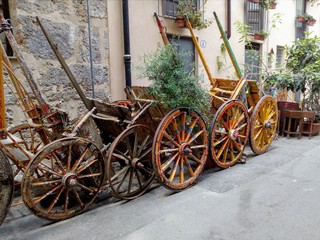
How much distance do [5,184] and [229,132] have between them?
2.87 meters

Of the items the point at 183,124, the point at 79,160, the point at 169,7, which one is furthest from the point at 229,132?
the point at 169,7

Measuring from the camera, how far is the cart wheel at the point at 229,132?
4.05 m

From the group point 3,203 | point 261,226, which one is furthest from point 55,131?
point 261,226

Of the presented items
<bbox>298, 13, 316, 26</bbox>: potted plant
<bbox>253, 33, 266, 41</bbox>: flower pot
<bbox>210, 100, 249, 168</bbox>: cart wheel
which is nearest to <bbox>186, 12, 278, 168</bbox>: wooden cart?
<bbox>210, 100, 249, 168</bbox>: cart wheel

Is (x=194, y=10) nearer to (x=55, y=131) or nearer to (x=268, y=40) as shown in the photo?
(x=268, y=40)

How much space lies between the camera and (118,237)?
8.36 ft

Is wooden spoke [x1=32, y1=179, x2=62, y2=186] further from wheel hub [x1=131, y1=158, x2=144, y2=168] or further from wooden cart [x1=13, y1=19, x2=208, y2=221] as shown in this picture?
wheel hub [x1=131, y1=158, x2=144, y2=168]

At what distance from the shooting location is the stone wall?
405 cm

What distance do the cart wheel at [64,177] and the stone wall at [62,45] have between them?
4.78 ft

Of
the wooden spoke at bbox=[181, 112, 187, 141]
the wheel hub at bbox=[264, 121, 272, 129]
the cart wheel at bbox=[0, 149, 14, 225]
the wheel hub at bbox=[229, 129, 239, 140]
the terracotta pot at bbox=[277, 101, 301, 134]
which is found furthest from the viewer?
the terracotta pot at bbox=[277, 101, 301, 134]

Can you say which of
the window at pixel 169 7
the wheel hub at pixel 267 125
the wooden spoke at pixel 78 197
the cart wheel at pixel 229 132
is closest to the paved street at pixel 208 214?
the wooden spoke at pixel 78 197

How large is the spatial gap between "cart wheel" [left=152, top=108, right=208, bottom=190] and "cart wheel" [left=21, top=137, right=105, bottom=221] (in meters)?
0.67

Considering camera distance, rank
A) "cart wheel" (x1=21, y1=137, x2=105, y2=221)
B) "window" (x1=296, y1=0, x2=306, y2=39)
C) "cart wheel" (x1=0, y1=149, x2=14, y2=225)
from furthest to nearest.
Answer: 1. "window" (x1=296, y1=0, x2=306, y2=39)
2. "cart wheel" (x1=21, y1=137, x2=105, y2=221)
3. "cart wheel" (x1=0, y1=149, x2=14, y2=225)

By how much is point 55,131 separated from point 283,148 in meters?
4.07
